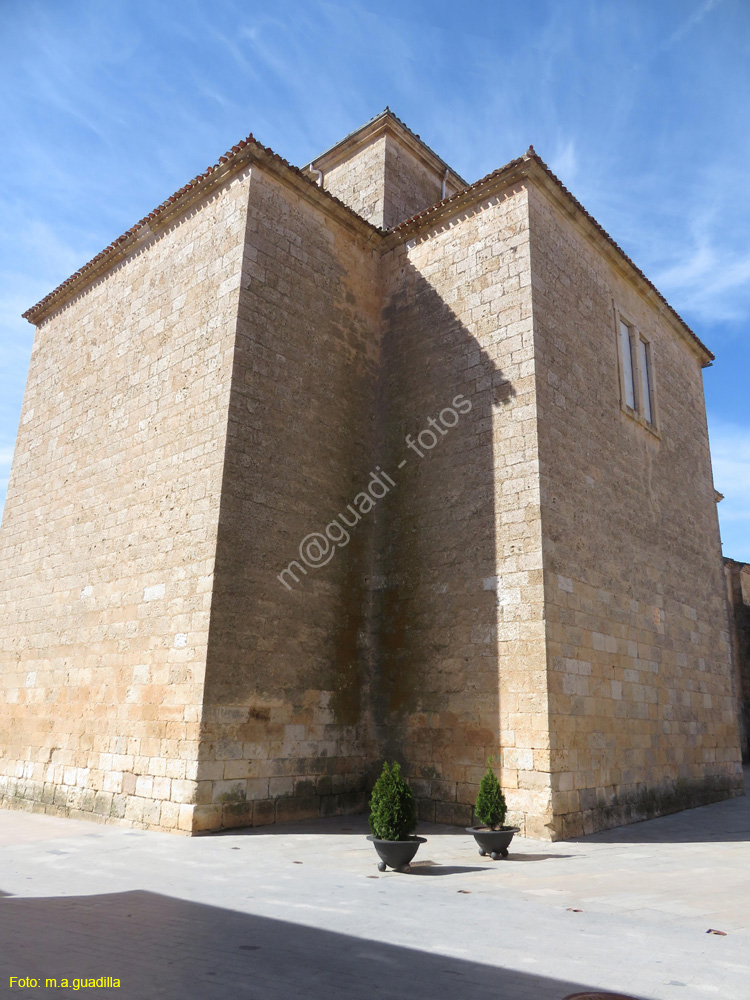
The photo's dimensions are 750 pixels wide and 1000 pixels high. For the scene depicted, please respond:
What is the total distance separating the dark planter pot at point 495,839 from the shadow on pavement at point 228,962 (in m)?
2.72

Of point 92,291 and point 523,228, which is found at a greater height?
point 92,291

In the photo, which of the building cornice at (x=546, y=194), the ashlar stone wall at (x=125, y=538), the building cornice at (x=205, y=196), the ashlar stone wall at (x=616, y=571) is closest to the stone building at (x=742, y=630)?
the ashlar stone wall at (x=616, y=571)

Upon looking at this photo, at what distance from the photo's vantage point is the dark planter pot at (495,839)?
6.71 meters

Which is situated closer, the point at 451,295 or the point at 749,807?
the point at 451,295

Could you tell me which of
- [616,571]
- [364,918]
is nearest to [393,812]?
[364,918]

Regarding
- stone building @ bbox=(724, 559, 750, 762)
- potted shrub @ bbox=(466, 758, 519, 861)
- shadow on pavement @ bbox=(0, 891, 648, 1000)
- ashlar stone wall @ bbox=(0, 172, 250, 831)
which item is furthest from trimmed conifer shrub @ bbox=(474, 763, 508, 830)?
stone building @ bbox=(724, 559, 750, 762)

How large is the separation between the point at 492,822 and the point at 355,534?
4.48 metres

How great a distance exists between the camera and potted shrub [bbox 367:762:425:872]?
240 inches

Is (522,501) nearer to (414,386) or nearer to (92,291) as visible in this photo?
(414,386)

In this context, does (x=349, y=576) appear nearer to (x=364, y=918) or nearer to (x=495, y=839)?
(x=495, y=839)

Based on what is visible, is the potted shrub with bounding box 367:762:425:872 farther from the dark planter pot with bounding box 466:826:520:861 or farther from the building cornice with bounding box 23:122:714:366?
the building cornice with bounding box 23:122:714:366

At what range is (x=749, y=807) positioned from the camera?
444 inches

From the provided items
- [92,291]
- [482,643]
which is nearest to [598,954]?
[482,643]

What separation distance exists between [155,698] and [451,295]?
6604 mm
